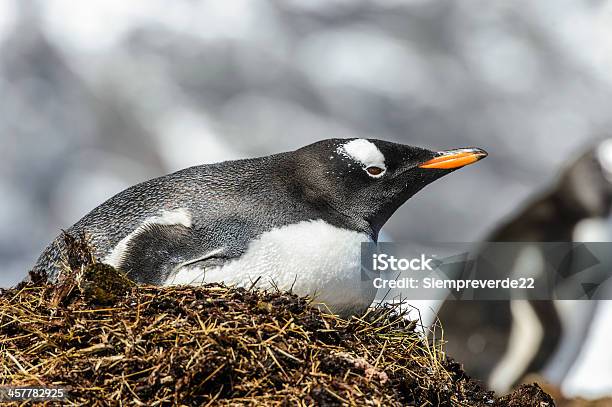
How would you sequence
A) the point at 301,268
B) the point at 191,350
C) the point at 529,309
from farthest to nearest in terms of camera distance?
the point at 529,309 < the point at 301,268 < the point at 191,350

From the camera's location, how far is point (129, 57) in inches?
363

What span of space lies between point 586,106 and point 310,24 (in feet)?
10.3

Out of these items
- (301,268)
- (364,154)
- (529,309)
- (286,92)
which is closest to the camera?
(301,268)

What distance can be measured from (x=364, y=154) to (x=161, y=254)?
0.76 metres

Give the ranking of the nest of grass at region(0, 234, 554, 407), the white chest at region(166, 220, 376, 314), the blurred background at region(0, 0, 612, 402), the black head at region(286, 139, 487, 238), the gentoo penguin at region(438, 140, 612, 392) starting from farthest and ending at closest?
the blurred background at region(0, 0, 612, 402) → the gentoo penguin at region(438, 140, 612, 392) → the black head at region(286, 139, 487, 238) → the white chest at region(166, 220, 376, 314) → the nest of grass at region(0, 234, 554, 407)

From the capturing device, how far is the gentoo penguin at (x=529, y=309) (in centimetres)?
665

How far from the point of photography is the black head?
304cm

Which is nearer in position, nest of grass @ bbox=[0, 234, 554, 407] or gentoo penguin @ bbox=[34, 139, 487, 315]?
nest of grass @ bbox=[0, 234, 554, 407]

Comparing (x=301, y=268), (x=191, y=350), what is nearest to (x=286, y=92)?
(x=301, y=268)

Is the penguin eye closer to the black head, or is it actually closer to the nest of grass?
the black head

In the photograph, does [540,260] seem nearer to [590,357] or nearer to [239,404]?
[590,357]

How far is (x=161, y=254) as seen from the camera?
285 centimetres

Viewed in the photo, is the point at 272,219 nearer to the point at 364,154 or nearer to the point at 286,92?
the point at 364,154

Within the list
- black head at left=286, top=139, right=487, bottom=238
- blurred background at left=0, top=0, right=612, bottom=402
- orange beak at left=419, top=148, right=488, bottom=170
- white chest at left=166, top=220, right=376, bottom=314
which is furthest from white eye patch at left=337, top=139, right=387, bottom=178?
blurred background at left=0, top=0, right=612, bottom=402
